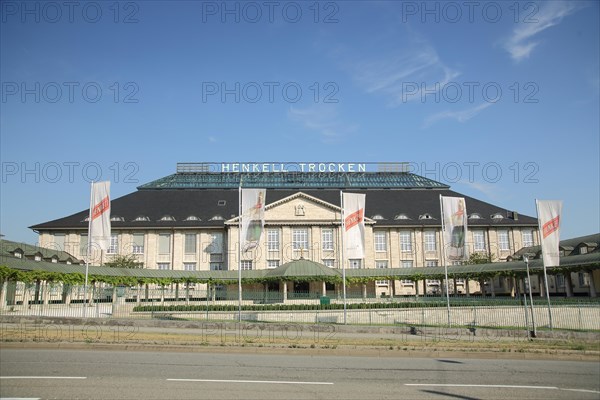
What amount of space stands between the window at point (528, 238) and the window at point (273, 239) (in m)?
33.7

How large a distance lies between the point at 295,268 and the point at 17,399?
44.2 metres

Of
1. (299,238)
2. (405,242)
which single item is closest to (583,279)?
(405,242)

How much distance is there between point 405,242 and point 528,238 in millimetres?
16857

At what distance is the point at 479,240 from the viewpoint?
224 feet

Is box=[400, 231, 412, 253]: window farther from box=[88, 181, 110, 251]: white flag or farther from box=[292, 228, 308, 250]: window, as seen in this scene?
box=[88, 181, 110, 251]: white flag

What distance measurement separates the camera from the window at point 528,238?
6788cm

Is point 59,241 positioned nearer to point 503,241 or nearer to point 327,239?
point 327,239

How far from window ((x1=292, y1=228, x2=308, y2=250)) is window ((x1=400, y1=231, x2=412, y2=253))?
1320cm

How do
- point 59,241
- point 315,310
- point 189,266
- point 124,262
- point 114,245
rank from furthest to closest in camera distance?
point 189,266
point 114,245
point 59,241
point 124,262
point 315,310

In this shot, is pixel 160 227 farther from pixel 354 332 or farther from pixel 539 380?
pixel 539 380

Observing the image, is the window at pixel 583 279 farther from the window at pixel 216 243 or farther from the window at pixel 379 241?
the window at pixel 216 243

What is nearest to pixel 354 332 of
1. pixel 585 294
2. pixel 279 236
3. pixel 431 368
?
pixel 431 368

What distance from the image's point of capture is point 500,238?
67.9 m

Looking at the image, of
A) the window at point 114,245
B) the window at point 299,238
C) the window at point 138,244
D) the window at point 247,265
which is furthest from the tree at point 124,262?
the window at point 299,238
